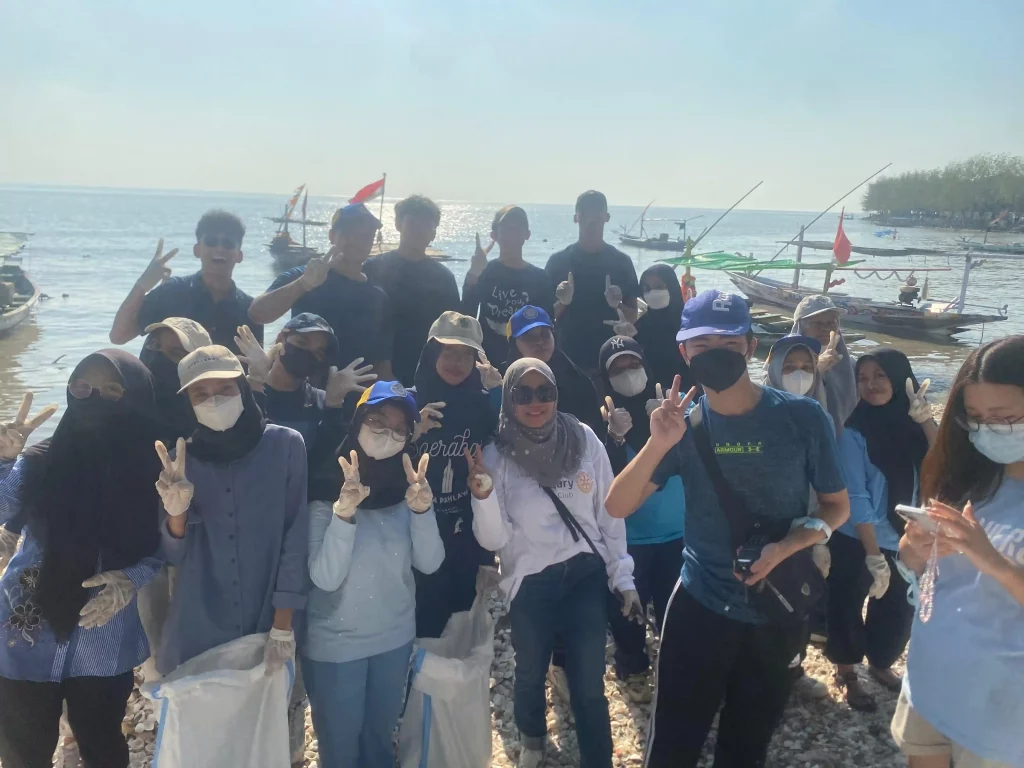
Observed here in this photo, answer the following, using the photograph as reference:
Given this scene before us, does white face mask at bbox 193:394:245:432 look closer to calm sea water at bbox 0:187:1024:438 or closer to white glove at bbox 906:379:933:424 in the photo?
white glove at bbox 906:379:933:424

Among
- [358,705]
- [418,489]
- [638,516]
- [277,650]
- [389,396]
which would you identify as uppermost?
[389,396]

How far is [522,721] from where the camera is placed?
343cm

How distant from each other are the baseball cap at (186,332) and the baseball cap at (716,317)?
262 cm

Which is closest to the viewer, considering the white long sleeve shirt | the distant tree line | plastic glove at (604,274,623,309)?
the white long sleeve shirt

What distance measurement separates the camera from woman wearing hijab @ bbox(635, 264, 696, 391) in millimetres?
5434

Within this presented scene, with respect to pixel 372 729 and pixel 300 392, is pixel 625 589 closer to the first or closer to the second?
pixel 372 729

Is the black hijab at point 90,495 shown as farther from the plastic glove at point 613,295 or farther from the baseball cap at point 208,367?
the plastic glove at point 613,295

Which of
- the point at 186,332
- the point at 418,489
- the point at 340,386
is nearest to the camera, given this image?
the point at 418,489

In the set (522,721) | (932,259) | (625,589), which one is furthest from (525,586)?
(932,259)

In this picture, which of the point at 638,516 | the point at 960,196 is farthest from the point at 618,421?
the point at 960,196

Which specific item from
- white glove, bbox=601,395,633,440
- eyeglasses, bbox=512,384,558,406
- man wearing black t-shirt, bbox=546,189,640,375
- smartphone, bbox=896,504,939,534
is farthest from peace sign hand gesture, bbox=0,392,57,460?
man wearing black t-shirt, bbox=546,189,640,375

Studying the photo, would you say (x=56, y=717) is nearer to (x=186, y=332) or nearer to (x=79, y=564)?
(x=79, y=564)

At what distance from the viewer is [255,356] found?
3.75 meters

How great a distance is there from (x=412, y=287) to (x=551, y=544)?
271cm
